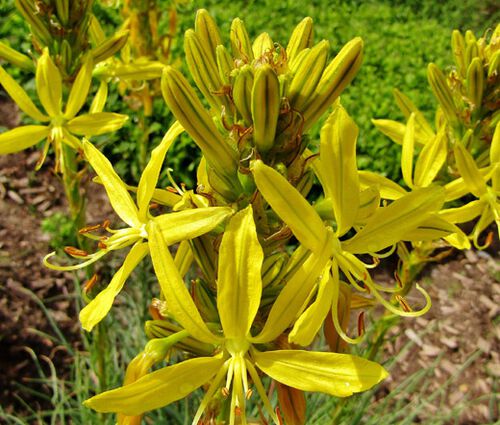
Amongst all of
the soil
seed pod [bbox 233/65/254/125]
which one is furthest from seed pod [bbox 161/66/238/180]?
the soil

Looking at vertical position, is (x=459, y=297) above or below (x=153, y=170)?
below

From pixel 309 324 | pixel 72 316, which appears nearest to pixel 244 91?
pixel 309 324

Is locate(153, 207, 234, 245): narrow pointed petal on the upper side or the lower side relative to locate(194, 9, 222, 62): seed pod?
lower

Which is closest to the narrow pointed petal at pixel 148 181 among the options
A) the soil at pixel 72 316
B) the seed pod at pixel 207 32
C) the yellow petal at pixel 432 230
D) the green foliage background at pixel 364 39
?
the seed pod at pixel 207 32

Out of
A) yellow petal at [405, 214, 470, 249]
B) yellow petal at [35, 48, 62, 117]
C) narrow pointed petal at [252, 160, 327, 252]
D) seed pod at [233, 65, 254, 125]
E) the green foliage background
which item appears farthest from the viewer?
the green foliage background

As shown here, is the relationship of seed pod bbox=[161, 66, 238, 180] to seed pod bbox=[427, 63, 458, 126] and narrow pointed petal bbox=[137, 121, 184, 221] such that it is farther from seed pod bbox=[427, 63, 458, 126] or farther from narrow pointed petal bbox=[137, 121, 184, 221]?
seed pod bbox=[427, 63, 458, 126]

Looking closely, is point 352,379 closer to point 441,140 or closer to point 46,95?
point 441,140

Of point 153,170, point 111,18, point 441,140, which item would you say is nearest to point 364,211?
point 153,170
